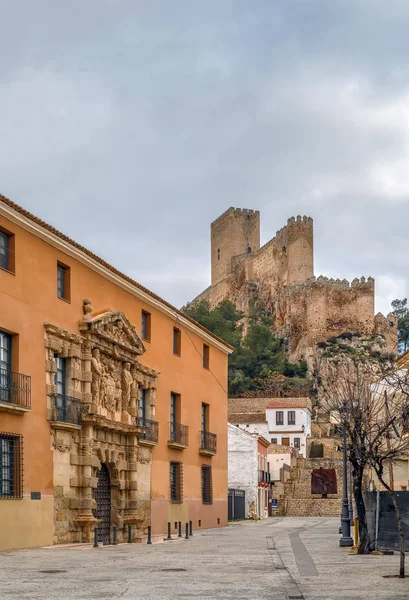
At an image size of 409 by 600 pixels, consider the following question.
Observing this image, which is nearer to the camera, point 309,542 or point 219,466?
point 309,542

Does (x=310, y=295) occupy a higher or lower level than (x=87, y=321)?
higher

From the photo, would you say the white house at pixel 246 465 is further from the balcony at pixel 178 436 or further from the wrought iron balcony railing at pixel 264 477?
the balcony at pixel 178 436

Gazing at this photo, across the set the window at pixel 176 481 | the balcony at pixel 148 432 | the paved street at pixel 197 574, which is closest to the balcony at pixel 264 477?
the window at pixel 176 481

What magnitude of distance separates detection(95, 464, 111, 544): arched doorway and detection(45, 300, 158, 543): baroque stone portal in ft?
0.60

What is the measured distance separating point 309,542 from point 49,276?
1126 cm

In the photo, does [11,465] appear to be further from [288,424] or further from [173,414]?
[288,424]

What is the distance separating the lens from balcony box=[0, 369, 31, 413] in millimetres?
22172

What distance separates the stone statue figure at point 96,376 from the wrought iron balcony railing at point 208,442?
35.5 feet

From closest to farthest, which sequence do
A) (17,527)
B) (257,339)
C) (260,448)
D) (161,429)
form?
(17,527) < (161,429) < (260,448) < (257,339)

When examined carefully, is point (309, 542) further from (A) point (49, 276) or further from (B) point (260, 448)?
(B) point (260, 448)

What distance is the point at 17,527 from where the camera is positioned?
2212 centimetres

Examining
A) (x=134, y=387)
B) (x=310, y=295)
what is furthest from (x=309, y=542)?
(x=310, y=295)

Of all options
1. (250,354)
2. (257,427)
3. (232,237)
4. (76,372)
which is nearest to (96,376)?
(76,372)

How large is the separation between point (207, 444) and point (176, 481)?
12.4 feet
